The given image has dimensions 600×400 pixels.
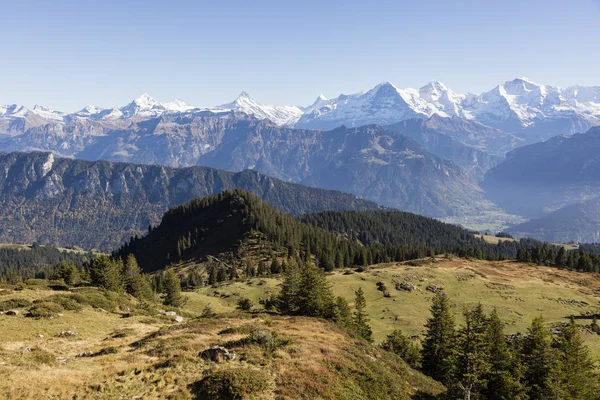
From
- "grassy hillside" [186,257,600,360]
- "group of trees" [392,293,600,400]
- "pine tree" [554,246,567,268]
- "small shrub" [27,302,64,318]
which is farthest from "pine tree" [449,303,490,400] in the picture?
"pine tree" [554,246,567,268]

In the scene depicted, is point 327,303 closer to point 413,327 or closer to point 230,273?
point 413,327

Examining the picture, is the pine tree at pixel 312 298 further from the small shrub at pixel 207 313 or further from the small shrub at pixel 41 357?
the small shrub at pixel 41 357

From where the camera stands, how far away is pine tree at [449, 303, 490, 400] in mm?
42531

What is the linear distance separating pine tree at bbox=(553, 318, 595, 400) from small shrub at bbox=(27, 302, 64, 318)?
6438 centimetres

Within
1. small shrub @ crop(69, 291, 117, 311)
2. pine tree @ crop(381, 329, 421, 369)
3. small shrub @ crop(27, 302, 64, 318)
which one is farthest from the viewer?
pine tree @ crop(381, 329, 421, 369)

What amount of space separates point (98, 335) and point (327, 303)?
39.7 meters

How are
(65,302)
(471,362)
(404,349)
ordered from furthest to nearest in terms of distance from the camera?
(404,349)
(65,302)
(471,362)

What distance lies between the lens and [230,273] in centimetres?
16612

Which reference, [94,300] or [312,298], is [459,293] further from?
[94,300]

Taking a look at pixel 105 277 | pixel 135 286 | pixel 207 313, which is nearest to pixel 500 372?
pixel 207 313

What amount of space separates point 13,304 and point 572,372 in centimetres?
7518

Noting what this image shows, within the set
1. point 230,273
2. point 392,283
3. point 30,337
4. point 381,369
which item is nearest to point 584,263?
point 392,283

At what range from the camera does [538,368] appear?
47.0 m

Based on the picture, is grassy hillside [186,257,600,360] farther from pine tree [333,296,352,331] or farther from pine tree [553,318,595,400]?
pine tree [553,318,595,400]
